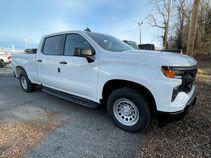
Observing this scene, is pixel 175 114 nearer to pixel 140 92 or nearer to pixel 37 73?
pixel 140 92

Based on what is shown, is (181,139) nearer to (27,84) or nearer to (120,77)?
(120,77)

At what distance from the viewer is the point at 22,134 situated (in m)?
3.05

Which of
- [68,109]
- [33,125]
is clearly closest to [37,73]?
[68,109]

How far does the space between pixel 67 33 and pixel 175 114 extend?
9.98 ft

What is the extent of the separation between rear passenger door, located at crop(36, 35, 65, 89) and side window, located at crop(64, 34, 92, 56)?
186 mm

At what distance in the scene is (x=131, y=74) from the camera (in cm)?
279

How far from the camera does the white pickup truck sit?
2.56m

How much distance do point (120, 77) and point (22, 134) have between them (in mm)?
2092

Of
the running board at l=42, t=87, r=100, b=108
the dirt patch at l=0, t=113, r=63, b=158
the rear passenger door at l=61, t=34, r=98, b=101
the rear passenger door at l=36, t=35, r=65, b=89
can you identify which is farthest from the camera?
the rear passenger door at l=36, t=35, r=65, b=89

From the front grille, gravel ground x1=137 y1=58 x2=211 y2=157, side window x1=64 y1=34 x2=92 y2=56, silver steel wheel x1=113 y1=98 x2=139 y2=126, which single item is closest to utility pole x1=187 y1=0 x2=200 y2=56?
gravel ground x1=137 y1=58 x2=211 y2=157

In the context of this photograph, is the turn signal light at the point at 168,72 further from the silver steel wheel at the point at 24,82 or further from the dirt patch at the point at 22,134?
the silver steel wheel at the point at 24,82

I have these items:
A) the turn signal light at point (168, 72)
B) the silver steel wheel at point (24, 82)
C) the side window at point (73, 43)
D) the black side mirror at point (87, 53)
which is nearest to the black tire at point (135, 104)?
the turn signal light at point (168, 72)

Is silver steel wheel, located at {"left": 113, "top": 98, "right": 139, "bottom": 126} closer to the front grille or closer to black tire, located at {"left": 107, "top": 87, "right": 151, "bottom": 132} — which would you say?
black tire, located at {"left": 107, "top": 87, "right": 151, "bottom": 132}

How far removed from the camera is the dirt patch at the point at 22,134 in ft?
8.45
